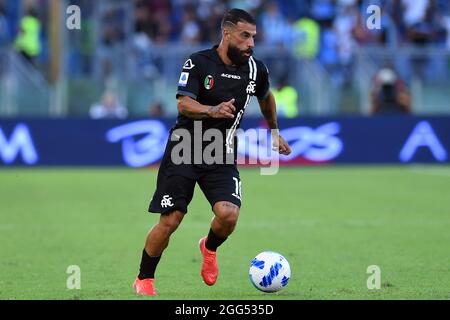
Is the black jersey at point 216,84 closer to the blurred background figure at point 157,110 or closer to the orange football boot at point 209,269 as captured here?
the orange football boot at point 209,269

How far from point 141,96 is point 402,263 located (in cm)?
1429

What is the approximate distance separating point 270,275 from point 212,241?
65 centimetres

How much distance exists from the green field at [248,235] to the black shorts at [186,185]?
738mm

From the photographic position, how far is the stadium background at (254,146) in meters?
10.5

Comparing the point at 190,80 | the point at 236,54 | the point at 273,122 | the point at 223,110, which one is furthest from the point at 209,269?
the point at 236,54

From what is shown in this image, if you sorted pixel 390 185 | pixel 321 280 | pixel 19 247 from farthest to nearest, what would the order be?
pixel 390 185 < pixel 19 247 < pixel 321 280

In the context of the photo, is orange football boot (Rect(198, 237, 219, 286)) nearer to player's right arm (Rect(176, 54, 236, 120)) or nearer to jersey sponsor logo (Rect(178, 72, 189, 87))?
player's right arm (Rect(176, 54, 236, 120))

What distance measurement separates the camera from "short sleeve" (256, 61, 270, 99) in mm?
8969

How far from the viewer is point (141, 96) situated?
2420 cm

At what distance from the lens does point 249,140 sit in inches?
862

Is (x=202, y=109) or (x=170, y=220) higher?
(x=202, y=109)

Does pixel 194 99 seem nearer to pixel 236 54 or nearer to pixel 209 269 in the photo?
pixel 236 54
